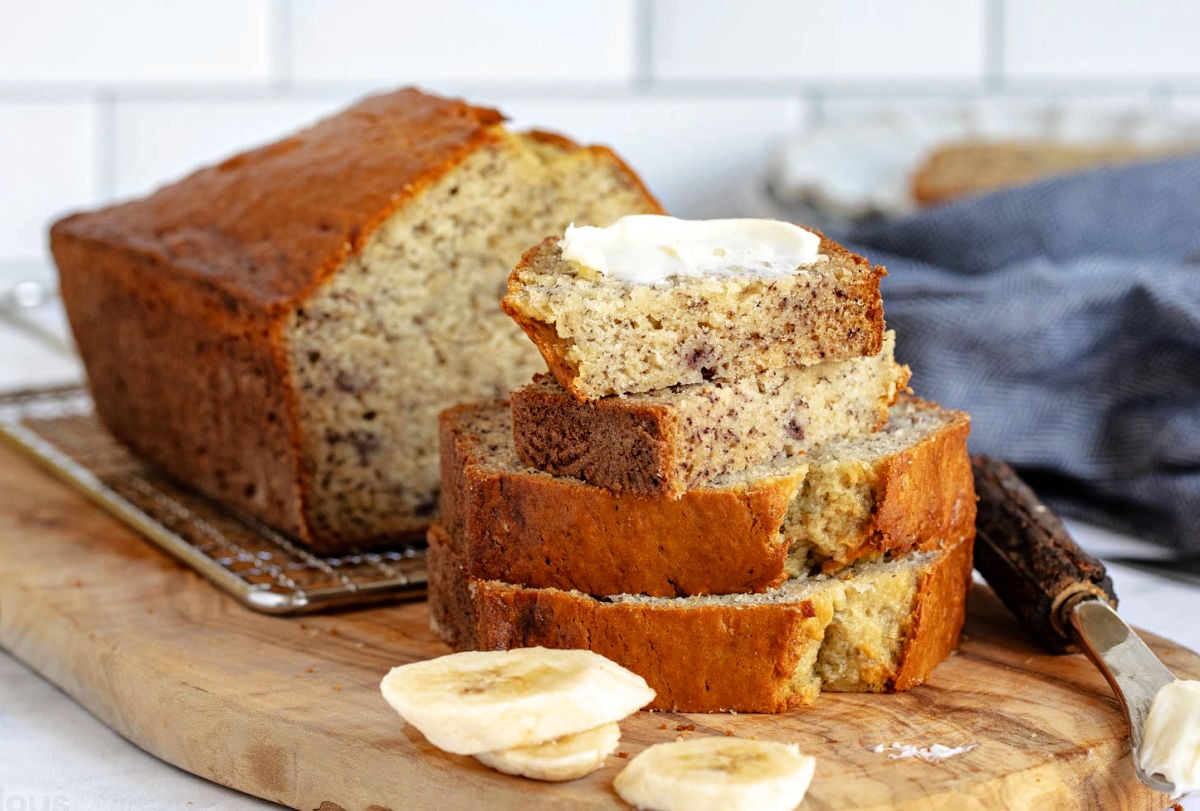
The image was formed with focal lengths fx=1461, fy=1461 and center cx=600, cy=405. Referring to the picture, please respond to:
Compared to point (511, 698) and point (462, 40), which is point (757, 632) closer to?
point (511, 698)

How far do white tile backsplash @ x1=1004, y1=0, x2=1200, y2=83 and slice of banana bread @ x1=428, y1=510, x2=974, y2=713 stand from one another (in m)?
5.05

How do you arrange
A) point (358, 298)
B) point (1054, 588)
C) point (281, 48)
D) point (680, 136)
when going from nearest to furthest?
point (1054, 588) < point (358, 298) < point (281, 48) < point (680, 136)

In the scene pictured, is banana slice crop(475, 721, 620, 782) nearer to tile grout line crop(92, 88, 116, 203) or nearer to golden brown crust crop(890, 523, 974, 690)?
golden brown crust crop(890, 523, 974, 690)

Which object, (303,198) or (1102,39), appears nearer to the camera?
(303,198)

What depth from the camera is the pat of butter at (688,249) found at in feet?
6.31

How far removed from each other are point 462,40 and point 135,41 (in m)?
1.31

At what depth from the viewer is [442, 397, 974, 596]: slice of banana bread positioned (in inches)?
75.5

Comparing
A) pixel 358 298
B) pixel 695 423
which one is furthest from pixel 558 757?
pixel 358 298

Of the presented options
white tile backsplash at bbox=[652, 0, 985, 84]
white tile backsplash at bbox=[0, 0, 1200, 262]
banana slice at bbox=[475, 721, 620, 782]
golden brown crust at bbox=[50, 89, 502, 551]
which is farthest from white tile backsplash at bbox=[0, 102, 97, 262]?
banana slice at bbox=[475, 721, 620, 782]

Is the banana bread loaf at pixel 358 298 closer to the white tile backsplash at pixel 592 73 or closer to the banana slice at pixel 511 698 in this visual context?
the banana slice at pixel 511 698

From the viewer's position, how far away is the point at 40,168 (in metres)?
5.70

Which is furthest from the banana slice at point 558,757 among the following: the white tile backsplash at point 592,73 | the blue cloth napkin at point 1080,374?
the white tile backsplash at point 592,73

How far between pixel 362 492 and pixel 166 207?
0.86m

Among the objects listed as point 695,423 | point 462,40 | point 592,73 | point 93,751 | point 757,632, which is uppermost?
point 462,40
